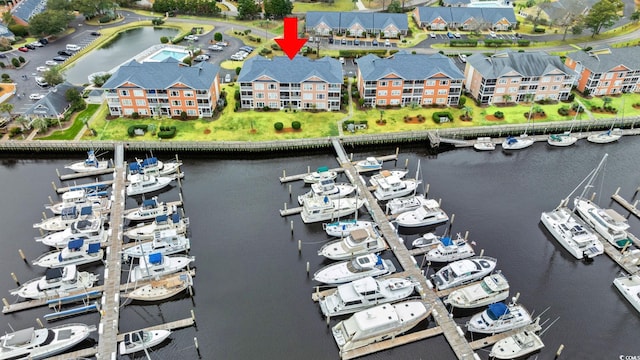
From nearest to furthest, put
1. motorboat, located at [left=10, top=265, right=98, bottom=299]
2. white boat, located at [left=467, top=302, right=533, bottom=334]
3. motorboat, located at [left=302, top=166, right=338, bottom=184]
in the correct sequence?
white boat, located at [left=467, top=302, right=533, bottom=334]
motorboat, located at [left=10, top=265, right=98, bottom=299]
motorboat, located at [left=302, top=166, right=338, bottom=184]

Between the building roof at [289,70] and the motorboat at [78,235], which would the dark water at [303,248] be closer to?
the motorboat at [78,235]

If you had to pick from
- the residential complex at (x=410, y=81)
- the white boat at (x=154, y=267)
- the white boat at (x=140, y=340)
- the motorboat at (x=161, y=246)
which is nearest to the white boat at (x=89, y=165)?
the motorboat at (x=161, y=246)

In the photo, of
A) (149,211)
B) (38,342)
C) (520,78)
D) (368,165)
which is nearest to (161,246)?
(149,211)

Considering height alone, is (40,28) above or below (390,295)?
above

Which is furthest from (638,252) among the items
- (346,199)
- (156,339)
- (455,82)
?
(156,339)

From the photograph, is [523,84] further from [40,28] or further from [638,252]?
[40,28]

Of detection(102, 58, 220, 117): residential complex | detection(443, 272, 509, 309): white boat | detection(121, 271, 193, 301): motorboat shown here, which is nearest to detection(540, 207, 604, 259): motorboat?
detection(443, 272, 509, 309): white boat

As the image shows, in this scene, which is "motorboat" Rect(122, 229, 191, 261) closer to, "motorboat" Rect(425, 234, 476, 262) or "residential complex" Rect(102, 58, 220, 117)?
"motorboat" Rect(425, 234, 476, 262)
